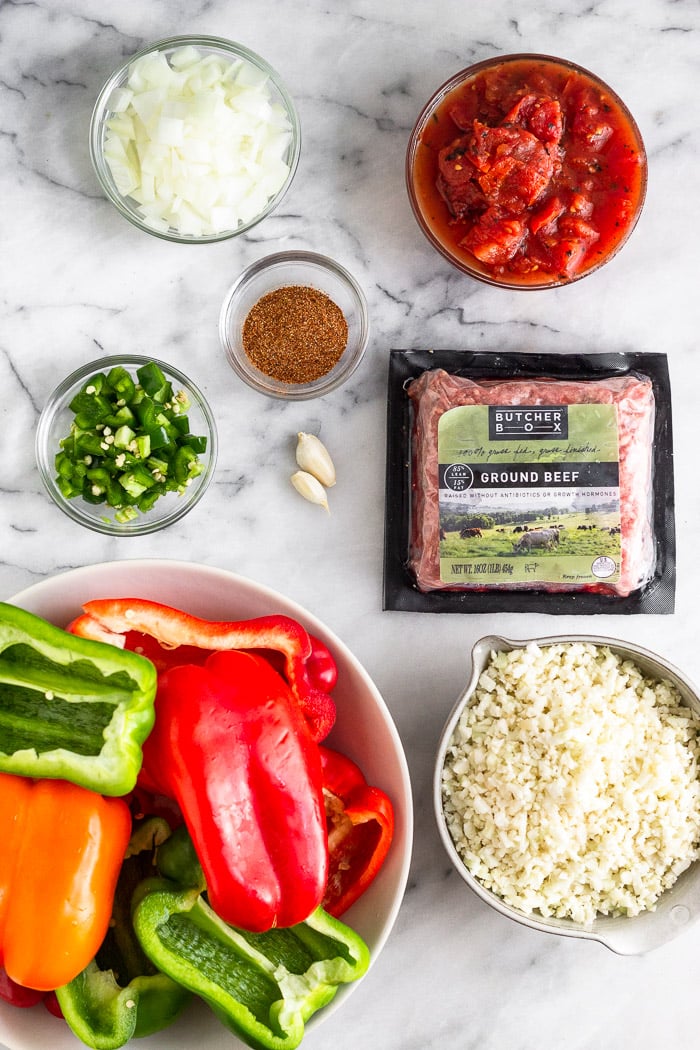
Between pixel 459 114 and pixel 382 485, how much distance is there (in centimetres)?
71

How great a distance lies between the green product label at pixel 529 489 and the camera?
1.78m

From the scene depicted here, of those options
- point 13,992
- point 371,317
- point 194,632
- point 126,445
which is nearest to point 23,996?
point 13,992

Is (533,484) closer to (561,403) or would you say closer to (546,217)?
(561,403)

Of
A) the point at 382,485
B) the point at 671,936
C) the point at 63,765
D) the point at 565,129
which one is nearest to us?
the point at 63,765

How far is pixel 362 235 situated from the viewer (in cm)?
186

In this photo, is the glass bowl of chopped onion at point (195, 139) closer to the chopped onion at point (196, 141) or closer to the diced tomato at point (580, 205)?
the chopped onion at point (196, 141)

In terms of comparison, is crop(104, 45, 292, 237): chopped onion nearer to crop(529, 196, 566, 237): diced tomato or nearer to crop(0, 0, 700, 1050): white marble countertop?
crop(0, 0, 700, 1050): white marble countertop

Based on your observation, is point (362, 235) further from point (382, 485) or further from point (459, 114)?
point (382, 485)

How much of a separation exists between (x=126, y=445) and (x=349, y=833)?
0.79 m

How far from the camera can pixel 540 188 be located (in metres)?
1.69

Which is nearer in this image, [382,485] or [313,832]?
[313,832]

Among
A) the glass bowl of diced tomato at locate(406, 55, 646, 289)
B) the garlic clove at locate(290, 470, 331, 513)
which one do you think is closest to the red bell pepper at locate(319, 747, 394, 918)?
the garlic clove at locate(290, 470, 331, 513)

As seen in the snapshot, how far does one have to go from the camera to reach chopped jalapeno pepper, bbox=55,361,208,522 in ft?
5.54

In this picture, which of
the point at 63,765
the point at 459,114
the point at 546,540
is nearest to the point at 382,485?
the point at 546,540
